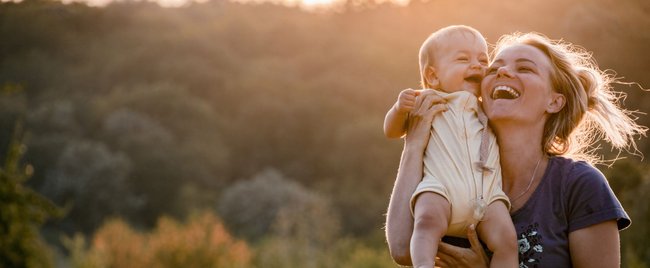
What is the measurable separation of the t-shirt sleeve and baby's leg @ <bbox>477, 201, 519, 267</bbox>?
0.72ft

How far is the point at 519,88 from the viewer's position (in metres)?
3.72

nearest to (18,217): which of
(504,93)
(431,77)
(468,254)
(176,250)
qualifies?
(176,250)

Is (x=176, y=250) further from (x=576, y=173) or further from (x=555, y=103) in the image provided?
(x=576, y=173)

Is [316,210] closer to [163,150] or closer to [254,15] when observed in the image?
[163,150]

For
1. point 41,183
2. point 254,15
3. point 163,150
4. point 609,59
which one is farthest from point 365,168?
point 609,59

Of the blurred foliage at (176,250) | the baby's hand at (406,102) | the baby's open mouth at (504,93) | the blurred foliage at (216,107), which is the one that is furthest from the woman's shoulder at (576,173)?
the blurred foliage at (216,107)

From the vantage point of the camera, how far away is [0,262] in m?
14.6

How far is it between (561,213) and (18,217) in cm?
1302

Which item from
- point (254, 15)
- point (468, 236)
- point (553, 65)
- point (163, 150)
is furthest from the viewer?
point (254, 15)

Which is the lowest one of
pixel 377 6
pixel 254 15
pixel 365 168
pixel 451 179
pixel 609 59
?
pixel 451 179

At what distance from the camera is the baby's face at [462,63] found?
3.89 m

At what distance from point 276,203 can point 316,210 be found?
7.60 meters

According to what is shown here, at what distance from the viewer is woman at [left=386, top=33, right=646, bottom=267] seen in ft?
11.0

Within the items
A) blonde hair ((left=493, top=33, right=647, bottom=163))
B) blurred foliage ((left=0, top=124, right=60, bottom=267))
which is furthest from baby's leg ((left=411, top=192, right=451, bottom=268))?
blurred foliage ((left=0, top=124, right=60, bottom=267))
